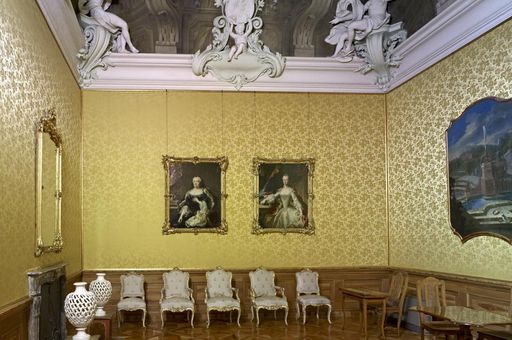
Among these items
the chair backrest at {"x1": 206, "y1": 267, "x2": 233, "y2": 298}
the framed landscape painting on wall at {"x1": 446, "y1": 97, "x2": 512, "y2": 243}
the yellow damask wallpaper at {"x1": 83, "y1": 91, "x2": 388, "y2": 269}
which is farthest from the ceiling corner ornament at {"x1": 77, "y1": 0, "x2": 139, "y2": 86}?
the framed landscape painting on wall at {"x1": 446, "y1": 97, "x2": 512, "y2": 243}

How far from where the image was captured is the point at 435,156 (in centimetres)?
1086

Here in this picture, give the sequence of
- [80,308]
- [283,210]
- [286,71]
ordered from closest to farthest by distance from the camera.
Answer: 1. [80,308]
2. [283,210]
3. [286,71]

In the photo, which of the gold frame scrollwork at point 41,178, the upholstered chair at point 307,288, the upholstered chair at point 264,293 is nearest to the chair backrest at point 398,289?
the upholstered chair at point 307,288

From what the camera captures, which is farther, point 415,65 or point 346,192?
point 346,192

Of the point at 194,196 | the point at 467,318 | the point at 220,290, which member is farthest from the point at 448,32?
the point at 220,290

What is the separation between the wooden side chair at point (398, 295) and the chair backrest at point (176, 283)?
3935 mm

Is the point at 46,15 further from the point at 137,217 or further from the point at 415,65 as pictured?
the point at 415,65

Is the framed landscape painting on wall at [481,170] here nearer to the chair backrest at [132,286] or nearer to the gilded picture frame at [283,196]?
the gilded picture frame at [283,196]

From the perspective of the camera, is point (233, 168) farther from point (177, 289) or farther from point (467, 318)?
point (467, 318)

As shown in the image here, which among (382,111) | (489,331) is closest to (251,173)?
(382,111)

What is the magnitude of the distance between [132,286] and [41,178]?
14.0 feet

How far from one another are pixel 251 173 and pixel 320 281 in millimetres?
2741

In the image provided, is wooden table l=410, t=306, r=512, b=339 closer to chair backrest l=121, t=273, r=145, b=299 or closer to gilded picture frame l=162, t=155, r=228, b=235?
gilded picture frame l=162, t=155, r=228, b=235

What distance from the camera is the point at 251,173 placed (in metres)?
12.8
